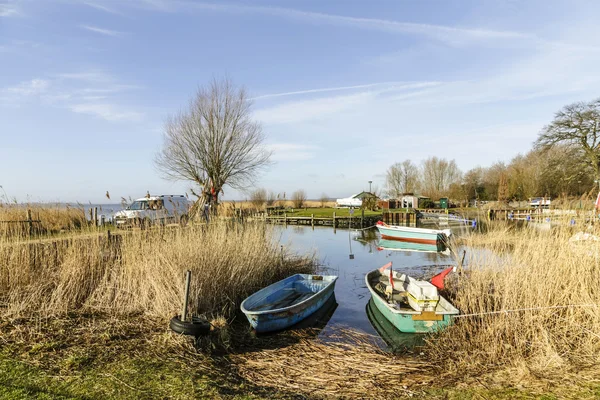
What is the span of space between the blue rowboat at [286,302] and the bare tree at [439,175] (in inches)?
2232

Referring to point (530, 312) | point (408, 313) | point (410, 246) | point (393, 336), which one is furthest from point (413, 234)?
point (530, 312)

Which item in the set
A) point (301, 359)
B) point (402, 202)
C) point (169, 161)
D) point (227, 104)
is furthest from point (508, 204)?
point (301, 359)

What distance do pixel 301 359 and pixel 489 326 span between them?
3.14 metres

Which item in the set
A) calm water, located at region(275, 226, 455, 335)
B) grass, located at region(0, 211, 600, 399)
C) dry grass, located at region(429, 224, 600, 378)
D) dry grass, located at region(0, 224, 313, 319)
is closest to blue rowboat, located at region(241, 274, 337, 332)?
grass, located at region(0, 211, 600, 399)

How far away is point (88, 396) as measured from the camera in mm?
3908

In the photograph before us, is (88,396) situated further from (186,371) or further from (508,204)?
(508,204)

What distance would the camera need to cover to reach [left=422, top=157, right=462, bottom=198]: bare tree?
63.5 metres

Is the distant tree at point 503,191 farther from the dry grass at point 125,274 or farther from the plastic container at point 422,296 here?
the dry grass at point 125,274

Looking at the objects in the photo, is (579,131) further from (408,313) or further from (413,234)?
(408,313)

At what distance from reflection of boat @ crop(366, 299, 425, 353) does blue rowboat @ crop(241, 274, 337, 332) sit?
4.62 feet

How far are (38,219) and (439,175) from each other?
61.9m

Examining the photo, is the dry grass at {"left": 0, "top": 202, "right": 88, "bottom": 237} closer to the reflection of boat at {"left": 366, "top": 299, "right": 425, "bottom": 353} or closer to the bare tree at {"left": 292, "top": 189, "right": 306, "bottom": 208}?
the reflection of boat at {"left": 366, "top": 299, "right": 425, "bottom": 353}

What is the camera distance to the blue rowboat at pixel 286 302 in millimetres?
6980

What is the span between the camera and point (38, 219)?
1127 centimetres
